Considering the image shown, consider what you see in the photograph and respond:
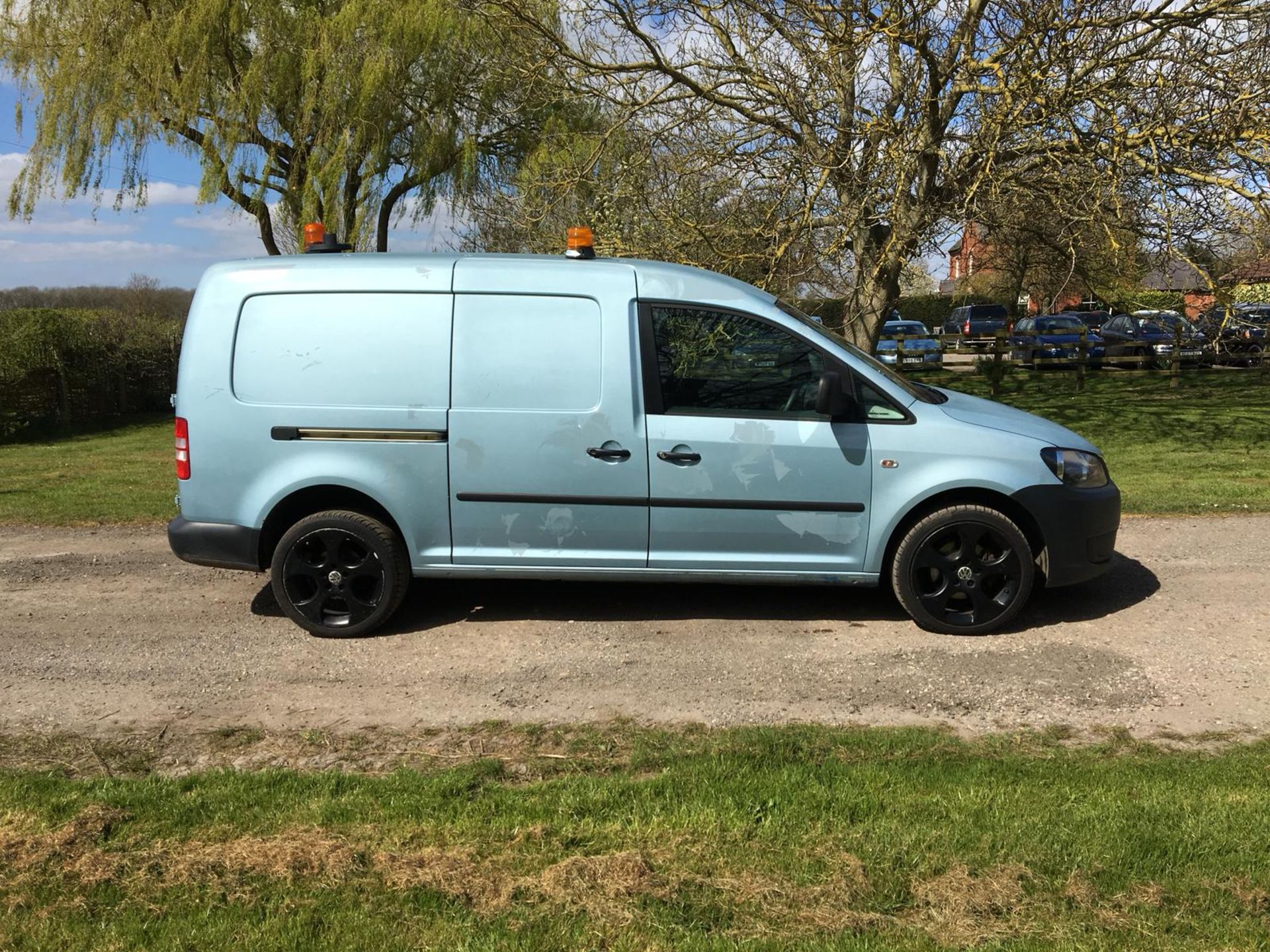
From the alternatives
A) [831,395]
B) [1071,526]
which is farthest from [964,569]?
[831,395]

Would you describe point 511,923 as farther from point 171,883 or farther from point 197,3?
point 197,3

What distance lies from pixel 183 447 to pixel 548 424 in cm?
205

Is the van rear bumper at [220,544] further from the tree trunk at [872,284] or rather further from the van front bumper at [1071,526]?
the tree trunk at [872,284]

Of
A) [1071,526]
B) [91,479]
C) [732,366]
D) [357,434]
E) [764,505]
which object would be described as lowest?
[91,479]

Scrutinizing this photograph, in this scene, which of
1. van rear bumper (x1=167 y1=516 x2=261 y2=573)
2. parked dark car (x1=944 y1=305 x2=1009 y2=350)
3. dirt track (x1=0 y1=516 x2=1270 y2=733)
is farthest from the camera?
parked dark car (x1=944 y1=305 x2=1009 y2=350)

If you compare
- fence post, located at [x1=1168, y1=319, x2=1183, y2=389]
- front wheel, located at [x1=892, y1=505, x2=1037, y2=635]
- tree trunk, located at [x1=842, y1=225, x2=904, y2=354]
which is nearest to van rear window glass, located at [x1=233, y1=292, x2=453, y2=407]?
front wheel, located at [x1=892, y1=505, x2=1037, y2=635]

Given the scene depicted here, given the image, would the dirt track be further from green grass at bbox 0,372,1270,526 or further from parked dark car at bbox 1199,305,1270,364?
parked dark car at bbox 1199,305,1270,364

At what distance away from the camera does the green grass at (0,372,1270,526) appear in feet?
29.8

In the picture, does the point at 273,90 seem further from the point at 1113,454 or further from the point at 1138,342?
the point at 1138,342

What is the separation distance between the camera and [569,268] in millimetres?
5520

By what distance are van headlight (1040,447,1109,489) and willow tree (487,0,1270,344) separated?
5464 mm

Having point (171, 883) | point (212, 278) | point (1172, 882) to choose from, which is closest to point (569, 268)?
point (212, 278)

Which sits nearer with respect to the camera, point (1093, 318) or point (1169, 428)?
point (1169, 428)

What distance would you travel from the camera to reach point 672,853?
3.12m
